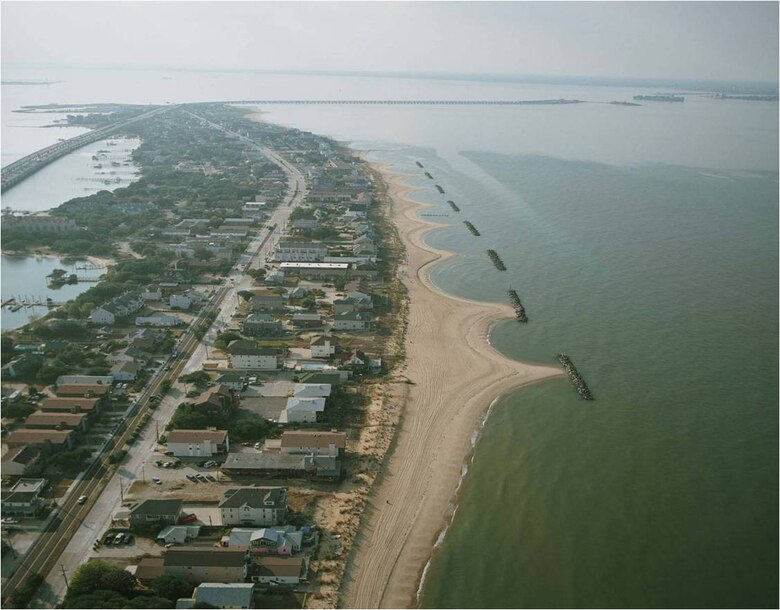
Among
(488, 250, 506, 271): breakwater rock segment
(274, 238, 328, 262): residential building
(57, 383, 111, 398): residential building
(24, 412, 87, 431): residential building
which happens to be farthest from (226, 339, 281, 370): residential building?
(488, 250, 506, 271): breakwater rock segment

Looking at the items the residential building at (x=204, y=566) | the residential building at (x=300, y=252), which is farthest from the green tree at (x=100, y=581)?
the residential building at (x=300, y=252)

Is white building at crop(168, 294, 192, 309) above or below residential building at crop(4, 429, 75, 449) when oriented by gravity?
below

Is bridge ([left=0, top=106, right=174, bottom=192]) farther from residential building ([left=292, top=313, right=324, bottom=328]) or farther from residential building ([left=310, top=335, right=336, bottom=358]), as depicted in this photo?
residential building ([left=310, top=335, right=336, bottom=358])

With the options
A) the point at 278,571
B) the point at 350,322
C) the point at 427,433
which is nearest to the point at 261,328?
the point at 350,322

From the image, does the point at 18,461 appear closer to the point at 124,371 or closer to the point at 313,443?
the point at 124,371

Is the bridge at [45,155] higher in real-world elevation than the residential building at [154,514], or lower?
lower

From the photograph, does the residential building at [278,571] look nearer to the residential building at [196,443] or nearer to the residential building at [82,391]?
the residential building at [196,443]

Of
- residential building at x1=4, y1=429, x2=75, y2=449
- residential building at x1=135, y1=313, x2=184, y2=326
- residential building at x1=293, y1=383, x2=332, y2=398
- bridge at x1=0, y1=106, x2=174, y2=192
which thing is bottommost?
bridge at x1=0, y1=106, x2=174, y2=192
